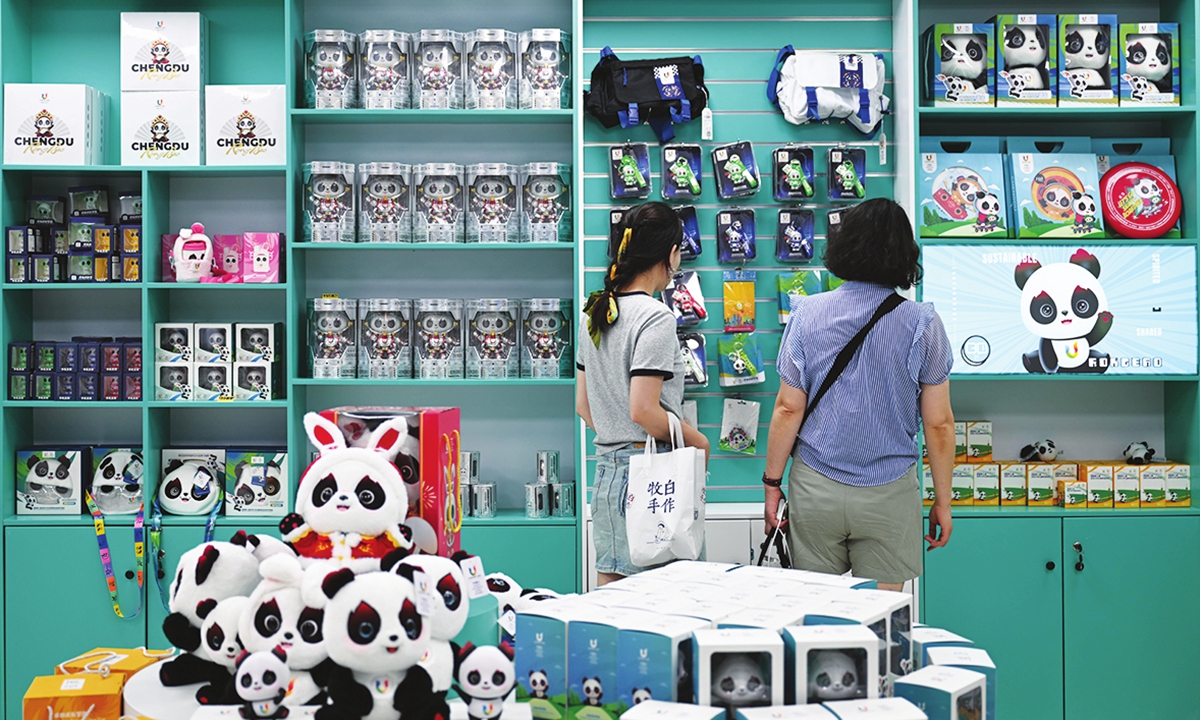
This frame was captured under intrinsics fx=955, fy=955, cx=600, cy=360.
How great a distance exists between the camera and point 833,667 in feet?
4.51

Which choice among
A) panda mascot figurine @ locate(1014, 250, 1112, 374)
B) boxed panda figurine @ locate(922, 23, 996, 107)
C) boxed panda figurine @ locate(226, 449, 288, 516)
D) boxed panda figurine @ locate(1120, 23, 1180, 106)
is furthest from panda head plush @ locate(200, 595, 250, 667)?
boxed panda figurine @ locate(1120, 23, 1180, 106)

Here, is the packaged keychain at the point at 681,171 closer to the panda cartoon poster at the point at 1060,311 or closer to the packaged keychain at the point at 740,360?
the packaged keychain at the point at 740,360

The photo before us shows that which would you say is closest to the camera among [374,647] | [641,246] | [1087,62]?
[374,647]

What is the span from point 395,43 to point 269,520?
1.84 m

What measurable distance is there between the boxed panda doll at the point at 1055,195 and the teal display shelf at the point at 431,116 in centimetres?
172

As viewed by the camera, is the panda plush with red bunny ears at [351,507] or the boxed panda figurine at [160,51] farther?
the boxed panda figurine at [160,51]

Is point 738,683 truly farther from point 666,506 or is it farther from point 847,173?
point 847,173

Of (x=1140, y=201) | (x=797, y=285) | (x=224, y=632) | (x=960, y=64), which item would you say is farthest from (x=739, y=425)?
(x=224, y=632)

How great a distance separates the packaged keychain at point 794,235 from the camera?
3.68 metres

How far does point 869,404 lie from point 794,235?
1443 millimetres

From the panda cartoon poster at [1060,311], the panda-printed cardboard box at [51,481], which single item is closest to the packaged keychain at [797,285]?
the panda cartoon poster at [1060,311]

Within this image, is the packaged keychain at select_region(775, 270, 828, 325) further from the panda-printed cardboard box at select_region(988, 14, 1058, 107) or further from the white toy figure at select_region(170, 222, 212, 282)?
the white toy figure at select_region(170, 222, 212, 282)

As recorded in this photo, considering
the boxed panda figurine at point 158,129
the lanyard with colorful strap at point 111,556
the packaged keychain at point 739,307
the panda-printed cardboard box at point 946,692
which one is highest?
the boxed panda figurine at point 158,129

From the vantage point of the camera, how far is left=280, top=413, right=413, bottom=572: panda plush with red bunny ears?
160cm
